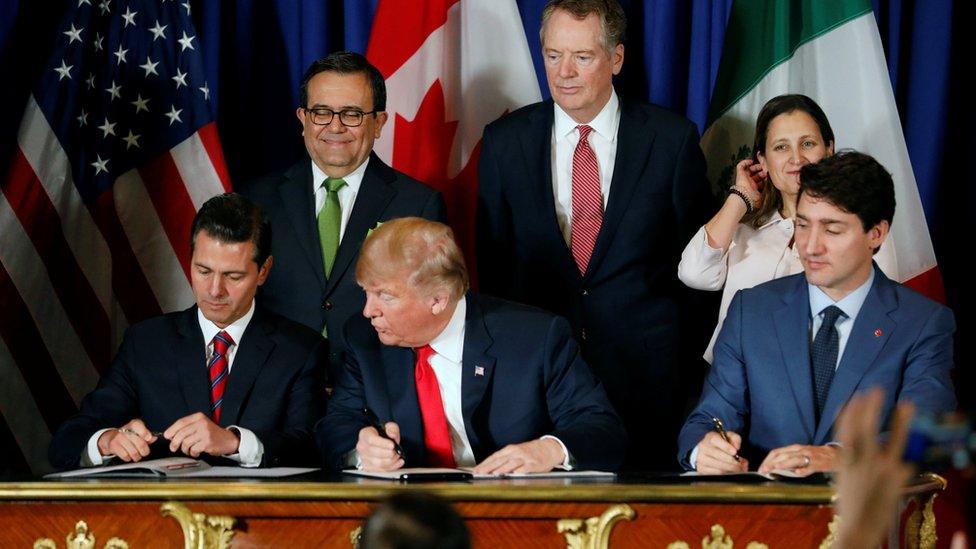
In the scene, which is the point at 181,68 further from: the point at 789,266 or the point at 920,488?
the point at 920,488

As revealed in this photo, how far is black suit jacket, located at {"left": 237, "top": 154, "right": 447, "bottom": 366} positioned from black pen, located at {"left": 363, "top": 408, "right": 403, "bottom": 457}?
669 millimetres

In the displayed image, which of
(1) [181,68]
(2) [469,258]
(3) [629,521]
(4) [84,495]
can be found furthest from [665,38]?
(4) [84,495]

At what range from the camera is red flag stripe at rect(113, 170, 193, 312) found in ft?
17.4

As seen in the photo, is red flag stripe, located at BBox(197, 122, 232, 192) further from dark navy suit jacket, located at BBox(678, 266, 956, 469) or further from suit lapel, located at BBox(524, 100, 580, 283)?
dark navy suit jacket, located at BBox(678, 266, 956, 469)

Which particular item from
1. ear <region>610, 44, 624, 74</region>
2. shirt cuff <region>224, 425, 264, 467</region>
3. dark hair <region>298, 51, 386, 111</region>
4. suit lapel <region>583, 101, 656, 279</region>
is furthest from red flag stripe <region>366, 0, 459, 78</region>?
shirt cuff <region>224, 425, 264, 467</region>

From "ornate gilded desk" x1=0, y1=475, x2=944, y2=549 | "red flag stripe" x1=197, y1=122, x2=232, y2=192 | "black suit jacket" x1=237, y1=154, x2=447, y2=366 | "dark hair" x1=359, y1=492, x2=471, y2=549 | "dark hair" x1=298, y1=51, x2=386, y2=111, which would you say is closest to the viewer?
"dark hair" x1=359, y1=492, x2=471, y2=549

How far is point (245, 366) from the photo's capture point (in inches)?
157

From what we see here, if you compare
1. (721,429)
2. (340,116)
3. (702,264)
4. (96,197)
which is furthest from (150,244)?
(721,429)

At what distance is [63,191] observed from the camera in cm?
520

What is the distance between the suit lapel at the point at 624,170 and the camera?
462cm

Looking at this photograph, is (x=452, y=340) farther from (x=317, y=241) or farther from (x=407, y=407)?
(x=317, y=241)

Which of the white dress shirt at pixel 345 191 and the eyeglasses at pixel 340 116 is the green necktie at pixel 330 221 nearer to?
the white dress shirt at pixel 345 191

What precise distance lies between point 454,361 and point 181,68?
2270 millimetres

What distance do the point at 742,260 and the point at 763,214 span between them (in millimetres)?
195
